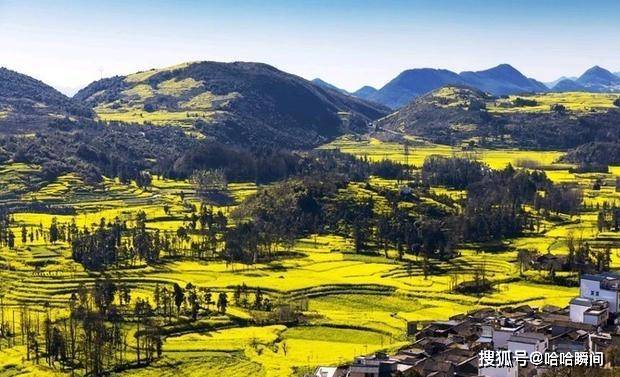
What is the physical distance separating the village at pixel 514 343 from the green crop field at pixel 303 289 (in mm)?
8406

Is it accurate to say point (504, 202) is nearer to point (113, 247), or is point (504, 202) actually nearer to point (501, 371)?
point (113, 247)

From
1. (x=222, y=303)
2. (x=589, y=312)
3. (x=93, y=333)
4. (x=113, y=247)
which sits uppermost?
(x=113, y=247)

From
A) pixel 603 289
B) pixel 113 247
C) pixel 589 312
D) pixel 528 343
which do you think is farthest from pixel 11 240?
pixel 589 312

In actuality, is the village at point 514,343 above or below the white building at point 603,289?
below

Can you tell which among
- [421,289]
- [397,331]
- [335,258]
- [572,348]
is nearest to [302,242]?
[335,258]

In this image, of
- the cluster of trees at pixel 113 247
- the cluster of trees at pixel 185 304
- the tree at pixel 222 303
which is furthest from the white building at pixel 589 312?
the cluster of trees at pixel 113 247

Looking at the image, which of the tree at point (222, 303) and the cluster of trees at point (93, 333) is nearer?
the cluster of trees at point (93, 333)

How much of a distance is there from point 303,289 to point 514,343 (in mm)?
42386

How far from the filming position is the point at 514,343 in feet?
216

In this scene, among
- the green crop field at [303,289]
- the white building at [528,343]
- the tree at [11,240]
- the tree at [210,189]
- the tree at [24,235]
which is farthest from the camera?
the tree at [210,189]

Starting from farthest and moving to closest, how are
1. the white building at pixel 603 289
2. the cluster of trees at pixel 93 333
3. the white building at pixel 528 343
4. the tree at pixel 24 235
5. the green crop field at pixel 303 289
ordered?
the tree at pixel 24 235 < the white building at pixel 603 289 < the green crop field at pixel 303 289 < the cluster of trees at pixel 93 333 < the white building at pixel 528 343

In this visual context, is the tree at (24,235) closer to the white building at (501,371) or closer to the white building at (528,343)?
the white building at (528,343)

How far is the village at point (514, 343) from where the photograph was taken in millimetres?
59562

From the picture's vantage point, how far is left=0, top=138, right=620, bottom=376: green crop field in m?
78.5
